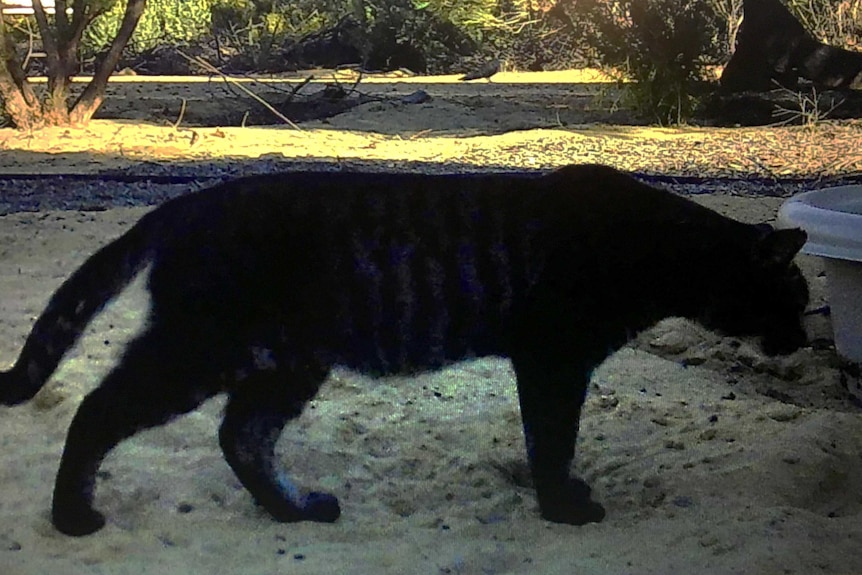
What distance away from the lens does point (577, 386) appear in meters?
2.53

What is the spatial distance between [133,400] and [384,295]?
55 centimetres

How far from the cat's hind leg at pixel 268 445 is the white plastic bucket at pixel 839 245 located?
1.46 m

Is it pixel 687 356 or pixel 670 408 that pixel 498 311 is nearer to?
pixel 670 408

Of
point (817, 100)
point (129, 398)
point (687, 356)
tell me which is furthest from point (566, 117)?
point (129, 398)

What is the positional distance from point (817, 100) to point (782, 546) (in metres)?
8.20

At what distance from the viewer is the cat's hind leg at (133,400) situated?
2.30 meters

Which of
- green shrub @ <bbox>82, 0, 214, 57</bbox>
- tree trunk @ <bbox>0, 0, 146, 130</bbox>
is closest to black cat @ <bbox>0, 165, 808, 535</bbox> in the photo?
tree trunk @ <bbox>0, 0, 146, 130</bbox>

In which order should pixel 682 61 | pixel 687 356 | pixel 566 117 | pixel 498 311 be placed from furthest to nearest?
1. pixel 566 117
2. pixel 682 61
3. pixel 687 356
4. pixel 498 311

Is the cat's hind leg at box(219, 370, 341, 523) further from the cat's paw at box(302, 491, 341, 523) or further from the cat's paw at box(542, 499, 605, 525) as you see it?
the cat's paw at box(542, 499, 605, 525)

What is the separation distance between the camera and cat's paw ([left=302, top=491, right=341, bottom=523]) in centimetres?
258

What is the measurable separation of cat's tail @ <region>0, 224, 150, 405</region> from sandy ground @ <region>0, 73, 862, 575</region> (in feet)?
1.06

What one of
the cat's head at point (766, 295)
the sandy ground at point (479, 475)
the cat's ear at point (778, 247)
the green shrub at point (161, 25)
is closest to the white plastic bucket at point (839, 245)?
the sandy ground at point (479, 475)

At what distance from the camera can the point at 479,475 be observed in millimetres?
2891

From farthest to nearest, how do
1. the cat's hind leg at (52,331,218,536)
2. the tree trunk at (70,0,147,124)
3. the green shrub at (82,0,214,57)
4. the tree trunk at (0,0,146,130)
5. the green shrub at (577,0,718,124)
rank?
the green shrub at (82,0,214,57)
the tree trunk at (70,0,147,124)
the green shrub at (577,0,718,124)
the tree trunk at (0,0,146,130)
the cat's hind leg at (52,331,218,536)
